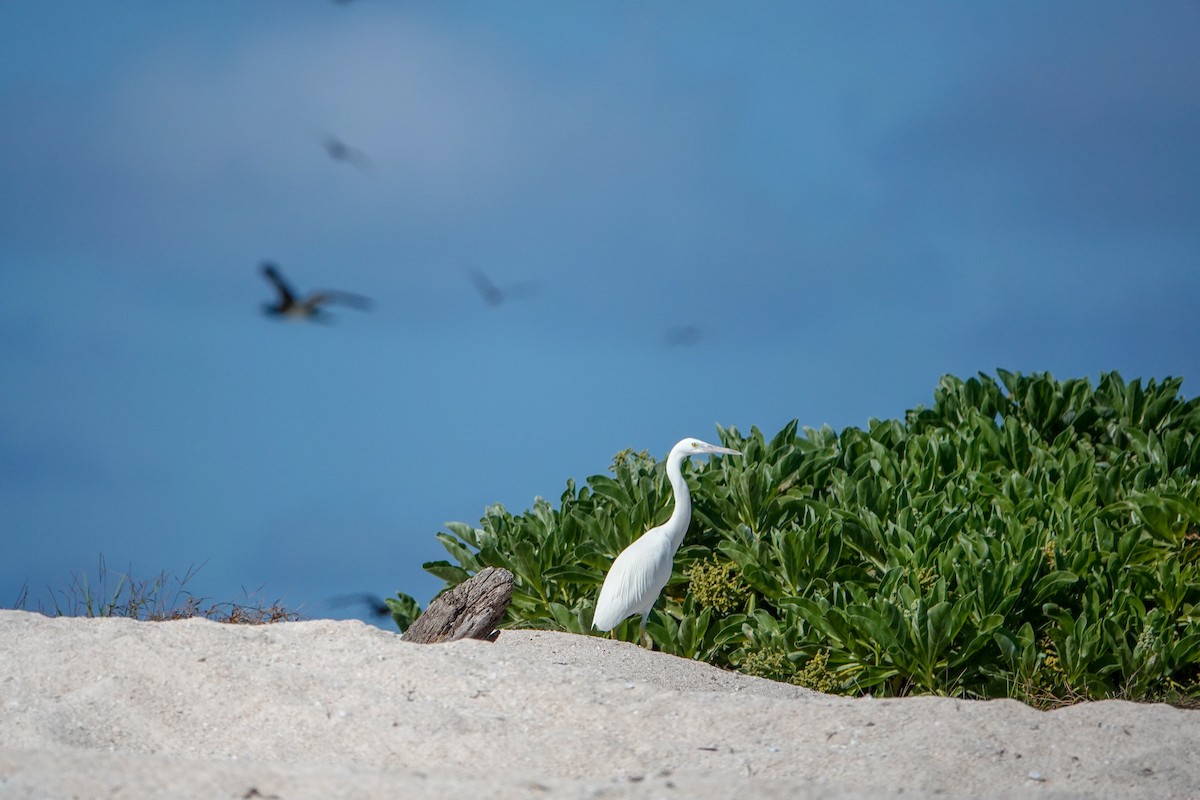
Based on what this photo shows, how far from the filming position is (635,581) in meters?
6.35

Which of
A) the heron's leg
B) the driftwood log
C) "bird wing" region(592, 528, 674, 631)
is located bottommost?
the driftwood log

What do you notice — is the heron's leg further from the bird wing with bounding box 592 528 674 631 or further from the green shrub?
the bird wing with bounding box 592 528 674 631

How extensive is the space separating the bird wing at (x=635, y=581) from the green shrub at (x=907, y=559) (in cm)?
32

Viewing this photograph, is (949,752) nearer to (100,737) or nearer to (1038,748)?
(1038,748)

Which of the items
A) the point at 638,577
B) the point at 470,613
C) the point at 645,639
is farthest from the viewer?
the point at 645,639

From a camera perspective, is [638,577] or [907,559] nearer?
[638,577]

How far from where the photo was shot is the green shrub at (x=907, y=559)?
602 centimetres

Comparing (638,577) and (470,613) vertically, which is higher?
(638,577)

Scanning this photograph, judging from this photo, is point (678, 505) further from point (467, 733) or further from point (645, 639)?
point (467, 733)

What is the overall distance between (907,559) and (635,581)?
163cm

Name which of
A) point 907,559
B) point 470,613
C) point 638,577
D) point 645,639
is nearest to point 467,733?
point 470,613

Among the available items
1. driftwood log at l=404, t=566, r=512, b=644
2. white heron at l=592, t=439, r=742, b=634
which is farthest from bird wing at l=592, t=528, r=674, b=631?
driftwood log at l=404, t=566, r=512, b=644

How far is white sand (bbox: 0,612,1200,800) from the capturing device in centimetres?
319

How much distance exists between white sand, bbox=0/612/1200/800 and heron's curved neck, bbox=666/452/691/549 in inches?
80.2
